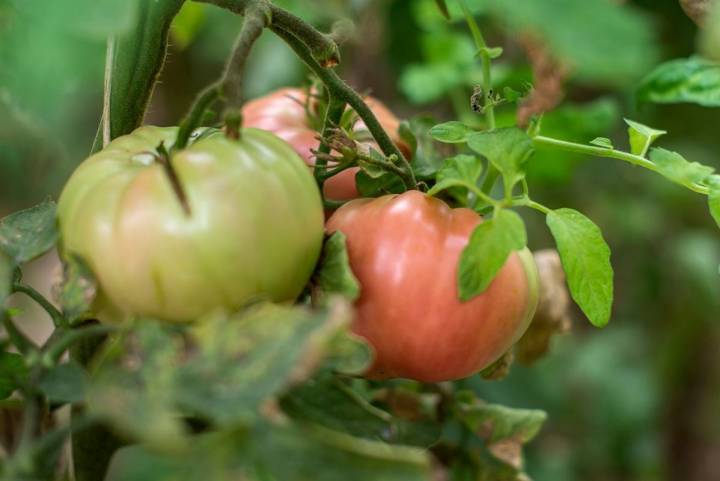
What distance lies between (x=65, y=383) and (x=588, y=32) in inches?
9.9

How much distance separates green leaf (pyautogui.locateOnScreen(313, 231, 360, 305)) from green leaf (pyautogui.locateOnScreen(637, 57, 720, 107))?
32cm

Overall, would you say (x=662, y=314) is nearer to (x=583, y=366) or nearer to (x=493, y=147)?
(x=583, y=366)

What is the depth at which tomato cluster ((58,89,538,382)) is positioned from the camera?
0.36 m

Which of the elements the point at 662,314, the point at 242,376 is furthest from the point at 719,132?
the point at 242,376

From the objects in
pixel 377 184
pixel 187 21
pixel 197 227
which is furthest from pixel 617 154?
pixel 187 21

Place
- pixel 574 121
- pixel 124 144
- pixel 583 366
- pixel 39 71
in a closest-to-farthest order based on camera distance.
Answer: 1. pixel 39 71
2. pixel 124 144
3. pixel 574 121
4. pixel 583 366

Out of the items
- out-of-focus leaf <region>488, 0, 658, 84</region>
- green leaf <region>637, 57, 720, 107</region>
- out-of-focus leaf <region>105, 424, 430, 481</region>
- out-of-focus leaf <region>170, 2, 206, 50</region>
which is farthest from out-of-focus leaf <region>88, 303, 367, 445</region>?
out-of-focus leaf <region>170, 2, 206, 50</region>

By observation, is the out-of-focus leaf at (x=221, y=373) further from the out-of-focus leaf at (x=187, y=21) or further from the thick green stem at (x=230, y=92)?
the out-of-focus leaf at (x=187, y=21)

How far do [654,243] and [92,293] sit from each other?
1.37 metres

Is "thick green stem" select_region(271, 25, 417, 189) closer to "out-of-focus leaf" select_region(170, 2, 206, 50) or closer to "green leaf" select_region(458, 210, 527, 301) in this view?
"green leaf" select_region(458, 210, 527, 301)

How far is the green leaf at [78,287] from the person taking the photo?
1.24 ft

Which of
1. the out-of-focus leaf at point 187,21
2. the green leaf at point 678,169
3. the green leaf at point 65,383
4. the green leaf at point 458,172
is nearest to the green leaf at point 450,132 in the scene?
the green leaf at point 458,172

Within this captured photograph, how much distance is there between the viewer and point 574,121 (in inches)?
33.0

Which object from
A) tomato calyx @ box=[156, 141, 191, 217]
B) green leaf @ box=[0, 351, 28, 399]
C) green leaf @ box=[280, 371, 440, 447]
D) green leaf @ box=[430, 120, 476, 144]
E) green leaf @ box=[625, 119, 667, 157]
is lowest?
green leaf @ box=[280, 371, 440, 447]
